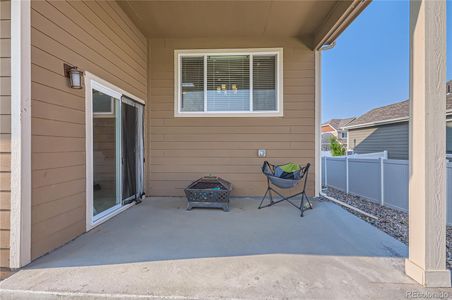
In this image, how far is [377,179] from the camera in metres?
5.18

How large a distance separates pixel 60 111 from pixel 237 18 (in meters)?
3.23

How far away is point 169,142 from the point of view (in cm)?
516

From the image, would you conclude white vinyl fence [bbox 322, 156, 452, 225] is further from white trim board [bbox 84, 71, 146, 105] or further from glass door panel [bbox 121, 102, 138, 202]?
white trim board [bbox 84, 71, 146, 105]

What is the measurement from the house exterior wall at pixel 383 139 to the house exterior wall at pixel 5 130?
11847mm

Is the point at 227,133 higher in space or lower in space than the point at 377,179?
higher

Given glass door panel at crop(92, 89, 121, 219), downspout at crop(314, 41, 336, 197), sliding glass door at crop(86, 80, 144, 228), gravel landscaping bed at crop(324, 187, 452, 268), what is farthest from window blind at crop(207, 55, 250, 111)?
Answer: gravel landscaping bed at crop(324, 187, 452, 268)

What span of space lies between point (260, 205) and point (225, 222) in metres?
1.04

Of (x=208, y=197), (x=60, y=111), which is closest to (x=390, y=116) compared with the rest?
(x=208, y=197)

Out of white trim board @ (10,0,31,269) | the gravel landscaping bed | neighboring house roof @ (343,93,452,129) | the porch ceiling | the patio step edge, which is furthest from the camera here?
neighboring house roof @ (343,93,452,129)

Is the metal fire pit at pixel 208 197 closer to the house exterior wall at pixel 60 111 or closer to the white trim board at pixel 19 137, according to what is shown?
the house exterior wall at pixel 60 111

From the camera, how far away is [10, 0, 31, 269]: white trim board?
6.98 ft

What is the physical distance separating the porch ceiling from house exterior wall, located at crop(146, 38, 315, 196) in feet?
0.88

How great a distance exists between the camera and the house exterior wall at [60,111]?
232cm

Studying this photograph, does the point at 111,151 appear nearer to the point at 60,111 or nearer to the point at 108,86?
the point at 108,86
